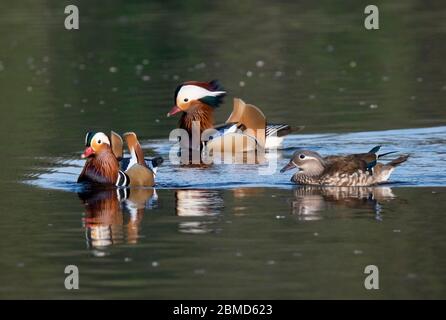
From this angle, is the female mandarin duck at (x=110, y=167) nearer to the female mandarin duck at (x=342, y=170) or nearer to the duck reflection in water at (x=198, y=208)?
the duck reflection in water at (x=198, y=208)

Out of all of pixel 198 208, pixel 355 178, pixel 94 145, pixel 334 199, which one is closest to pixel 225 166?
pixel 94 145

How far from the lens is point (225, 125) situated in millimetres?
18188

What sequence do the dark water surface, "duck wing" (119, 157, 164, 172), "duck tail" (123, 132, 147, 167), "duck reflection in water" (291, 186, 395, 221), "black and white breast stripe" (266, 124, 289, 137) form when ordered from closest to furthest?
the dark water surface
"duck reflection in water" (291, 186, 395, 221)
"duck tail" (123, 132, 147, 167)
"duck wing" (119, 157, 164, 172)
"black and white breast stripe" (266, 124, 289, 137)

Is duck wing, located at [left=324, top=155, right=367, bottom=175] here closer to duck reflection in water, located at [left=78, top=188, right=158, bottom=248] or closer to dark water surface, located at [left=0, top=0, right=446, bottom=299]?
dark water surface, located at [left=0, top=0, right=446, bottom=299]

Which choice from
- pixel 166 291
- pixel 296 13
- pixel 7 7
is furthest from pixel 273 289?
pixel 7 7

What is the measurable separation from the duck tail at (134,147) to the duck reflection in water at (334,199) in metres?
1.82

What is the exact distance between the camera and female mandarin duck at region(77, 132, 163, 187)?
49.7 ft

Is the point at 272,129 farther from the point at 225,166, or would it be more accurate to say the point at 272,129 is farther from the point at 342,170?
the point at 342,170

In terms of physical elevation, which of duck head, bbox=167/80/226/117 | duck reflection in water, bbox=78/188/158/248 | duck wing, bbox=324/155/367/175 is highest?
duck head, bbox=167/80/226/117

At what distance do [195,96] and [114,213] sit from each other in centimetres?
514

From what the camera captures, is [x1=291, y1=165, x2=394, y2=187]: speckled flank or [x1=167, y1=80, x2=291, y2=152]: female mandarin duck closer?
[x1=291, y1=165, x2=394, y2=187]: speckled flank

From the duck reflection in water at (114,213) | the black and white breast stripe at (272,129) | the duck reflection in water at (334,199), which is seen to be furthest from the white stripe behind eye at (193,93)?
the duck reflection in water at (334,199)

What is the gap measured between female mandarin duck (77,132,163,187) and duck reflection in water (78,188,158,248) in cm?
12

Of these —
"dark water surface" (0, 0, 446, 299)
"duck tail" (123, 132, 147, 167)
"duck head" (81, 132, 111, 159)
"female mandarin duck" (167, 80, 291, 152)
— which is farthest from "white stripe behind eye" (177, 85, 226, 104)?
"duck head" (81, 132, 111, 159)
